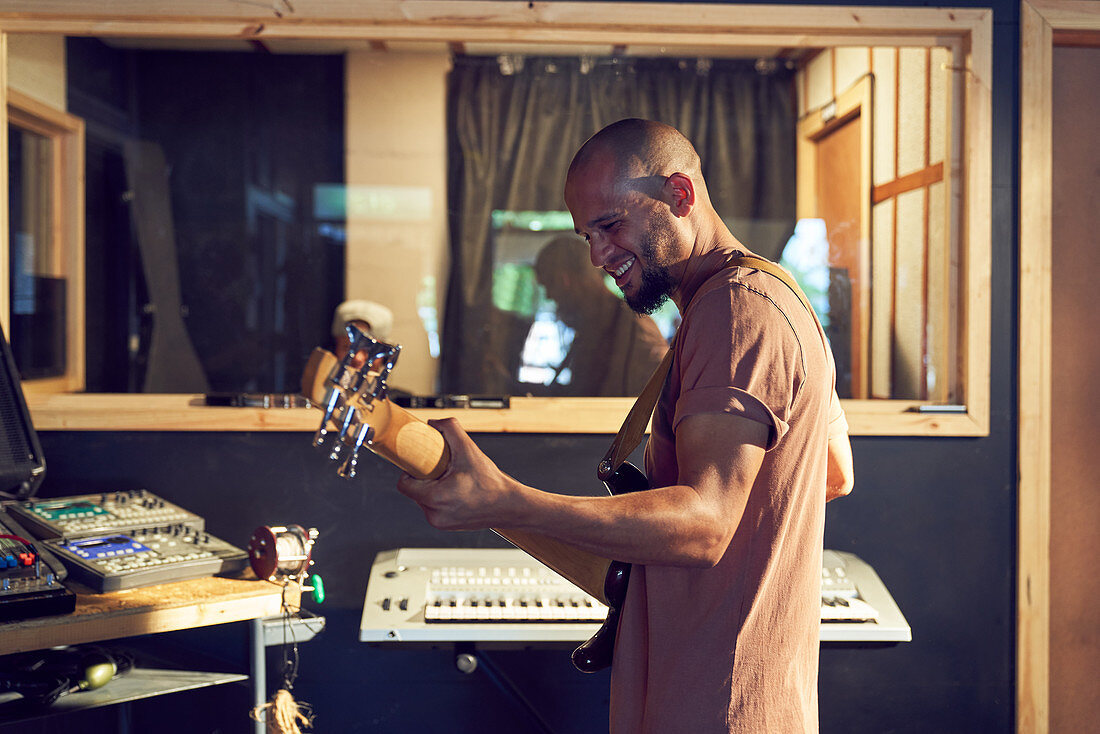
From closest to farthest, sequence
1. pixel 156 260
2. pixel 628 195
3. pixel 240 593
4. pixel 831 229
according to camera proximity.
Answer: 1. pixel 628 195
2. pixel 240 593
3. pixel 831 229
4. pixel 156 260

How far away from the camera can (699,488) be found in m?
0.97

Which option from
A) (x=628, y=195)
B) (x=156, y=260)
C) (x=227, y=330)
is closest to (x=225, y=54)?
(x=156, y=260)

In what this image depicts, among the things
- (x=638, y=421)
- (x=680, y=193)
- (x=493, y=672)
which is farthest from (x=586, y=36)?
(x=493, y=672)

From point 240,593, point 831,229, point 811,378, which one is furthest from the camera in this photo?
point 831,229

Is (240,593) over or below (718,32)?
below

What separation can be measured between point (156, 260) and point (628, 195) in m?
3.04

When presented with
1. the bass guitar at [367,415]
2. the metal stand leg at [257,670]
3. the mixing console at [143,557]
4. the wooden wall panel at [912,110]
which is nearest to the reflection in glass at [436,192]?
the wooden wall panel at [912,110]

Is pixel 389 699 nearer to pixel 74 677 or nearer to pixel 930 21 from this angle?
pixel 74 677

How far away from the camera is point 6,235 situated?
2.44 m

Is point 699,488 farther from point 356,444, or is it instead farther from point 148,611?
point 148,611

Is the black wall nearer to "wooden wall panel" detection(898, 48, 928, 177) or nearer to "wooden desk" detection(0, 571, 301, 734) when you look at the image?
"wooden wall panel" detection(898, 48, 928, 177)

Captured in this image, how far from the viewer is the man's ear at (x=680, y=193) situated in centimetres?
122

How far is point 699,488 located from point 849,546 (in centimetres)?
175

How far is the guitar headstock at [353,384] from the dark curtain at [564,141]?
2324mm
